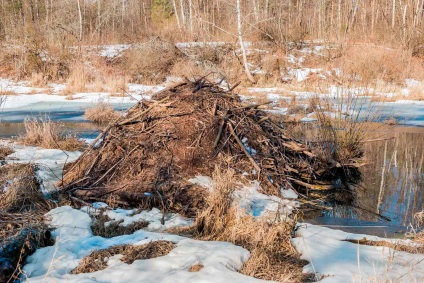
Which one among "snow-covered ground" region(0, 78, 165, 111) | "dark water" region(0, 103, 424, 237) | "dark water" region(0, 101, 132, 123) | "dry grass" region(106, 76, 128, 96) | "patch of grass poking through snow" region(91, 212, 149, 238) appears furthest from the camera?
"dry grass" region(106, 76, 128, 96)

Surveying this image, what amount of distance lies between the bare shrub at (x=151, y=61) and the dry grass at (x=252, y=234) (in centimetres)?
1486

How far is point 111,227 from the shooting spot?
13.6ft

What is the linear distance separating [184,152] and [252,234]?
2.17 metres

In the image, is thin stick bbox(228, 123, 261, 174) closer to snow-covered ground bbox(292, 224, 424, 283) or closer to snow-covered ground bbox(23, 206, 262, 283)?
snow-covered ground bbox(292, 224, 424, 283)

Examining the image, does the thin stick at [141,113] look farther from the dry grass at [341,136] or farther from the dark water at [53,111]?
the dark water at [53,111]

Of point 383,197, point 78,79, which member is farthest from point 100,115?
point 383,197

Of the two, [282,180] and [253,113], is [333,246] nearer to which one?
[282,180]

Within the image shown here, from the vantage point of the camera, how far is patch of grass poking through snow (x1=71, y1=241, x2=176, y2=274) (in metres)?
3.20

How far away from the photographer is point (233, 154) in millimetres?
5695

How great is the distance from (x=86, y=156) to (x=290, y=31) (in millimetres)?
19429

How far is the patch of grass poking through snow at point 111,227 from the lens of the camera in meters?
4.03

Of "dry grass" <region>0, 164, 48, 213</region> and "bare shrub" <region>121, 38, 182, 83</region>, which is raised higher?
"bare shrub" <region>121, 38, 182, 83</region>

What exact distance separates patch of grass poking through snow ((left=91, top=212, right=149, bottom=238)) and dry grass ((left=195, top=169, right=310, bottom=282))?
0.63 metres

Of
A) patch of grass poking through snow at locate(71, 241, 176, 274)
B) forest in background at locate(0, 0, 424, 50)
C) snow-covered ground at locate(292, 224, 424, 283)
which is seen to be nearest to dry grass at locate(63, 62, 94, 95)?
forest in background at locate(0, 0, 424, 50)
